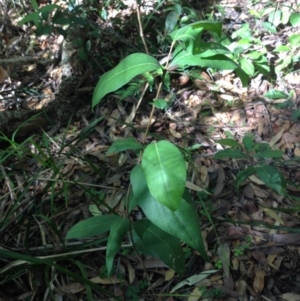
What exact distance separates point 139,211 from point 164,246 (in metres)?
0.60

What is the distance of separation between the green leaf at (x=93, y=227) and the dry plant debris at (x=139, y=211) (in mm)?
122

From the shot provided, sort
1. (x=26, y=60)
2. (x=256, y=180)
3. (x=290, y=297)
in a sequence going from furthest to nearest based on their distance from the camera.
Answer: (x=26, y=60) < (x=256, y=180) < (x=290, y=297)

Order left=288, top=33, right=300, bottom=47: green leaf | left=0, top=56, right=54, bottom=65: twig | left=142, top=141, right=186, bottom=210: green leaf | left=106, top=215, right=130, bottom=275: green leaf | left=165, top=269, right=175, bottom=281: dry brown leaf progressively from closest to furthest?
left=142, top=141, right=186, bottom=210: green leaf
left=106, top=215, right=130, bottom=275: green leaf
left=165, top=269, right=175, bottom=281: dry brown leaf
left=288, top=33, right=300, bottom=47: green leaf
left=0, top=56, right=54, bottom=65: twig

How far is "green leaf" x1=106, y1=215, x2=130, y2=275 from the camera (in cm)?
119

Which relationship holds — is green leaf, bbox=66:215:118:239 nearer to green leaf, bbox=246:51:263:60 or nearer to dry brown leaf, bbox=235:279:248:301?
dry brown leaf, bbox=235:279:248:301

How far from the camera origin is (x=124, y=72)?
1092 millimetres

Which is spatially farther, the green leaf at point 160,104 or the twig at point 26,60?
the twig at point 26,60

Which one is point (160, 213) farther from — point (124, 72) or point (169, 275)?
point (169, 275)

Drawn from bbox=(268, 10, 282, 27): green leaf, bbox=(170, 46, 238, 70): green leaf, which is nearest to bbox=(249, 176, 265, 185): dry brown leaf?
bbox=(170, 46, 238, 70): green leaf

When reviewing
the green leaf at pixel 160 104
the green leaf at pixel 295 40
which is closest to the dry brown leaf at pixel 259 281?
the green leaf at pixel 160 104

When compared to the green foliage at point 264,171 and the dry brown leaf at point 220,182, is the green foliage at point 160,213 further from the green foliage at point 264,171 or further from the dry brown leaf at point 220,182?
the dry brown leaf at point 220,182

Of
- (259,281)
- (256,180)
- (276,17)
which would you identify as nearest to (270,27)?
(276,17)

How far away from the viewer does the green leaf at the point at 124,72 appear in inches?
42.4

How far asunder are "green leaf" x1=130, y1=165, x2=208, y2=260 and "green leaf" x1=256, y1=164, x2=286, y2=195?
1.82 ft
